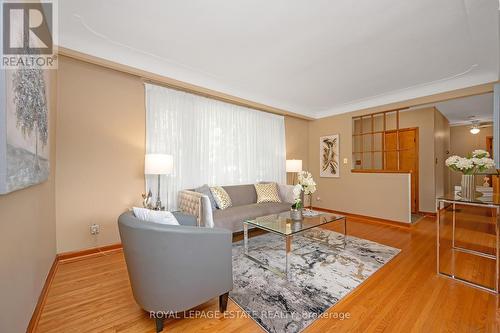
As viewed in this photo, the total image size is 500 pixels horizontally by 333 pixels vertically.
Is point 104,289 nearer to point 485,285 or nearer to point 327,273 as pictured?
point 327,273

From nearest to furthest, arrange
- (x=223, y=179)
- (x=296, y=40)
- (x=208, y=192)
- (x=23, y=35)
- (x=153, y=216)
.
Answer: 1. (x=23, y=35)
2. (x=153, y=216)
3. (x=296, y=40)
4. (x=208, y=192)
5. (x=223, y=179)

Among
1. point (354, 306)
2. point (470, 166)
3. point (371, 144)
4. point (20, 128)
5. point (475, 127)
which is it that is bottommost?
point (354, 306)

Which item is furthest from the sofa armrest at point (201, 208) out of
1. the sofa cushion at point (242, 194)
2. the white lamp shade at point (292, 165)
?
the white lamp shade at point (292, 165)

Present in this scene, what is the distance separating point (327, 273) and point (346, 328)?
775 mm

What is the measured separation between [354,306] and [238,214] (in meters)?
1.80

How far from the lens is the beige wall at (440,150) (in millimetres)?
4953

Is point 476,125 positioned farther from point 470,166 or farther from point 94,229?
point 94,229

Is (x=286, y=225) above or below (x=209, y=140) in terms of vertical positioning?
below

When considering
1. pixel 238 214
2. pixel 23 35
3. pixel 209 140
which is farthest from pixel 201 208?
pixel 23 35

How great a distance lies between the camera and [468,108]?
4844 millimetres

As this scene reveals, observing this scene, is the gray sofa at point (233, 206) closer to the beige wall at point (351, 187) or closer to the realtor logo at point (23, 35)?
the beige wall at point (351, 187)

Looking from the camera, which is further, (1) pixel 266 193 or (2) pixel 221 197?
Answer: (1) pixel 266 193

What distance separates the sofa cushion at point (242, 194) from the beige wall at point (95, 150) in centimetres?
145

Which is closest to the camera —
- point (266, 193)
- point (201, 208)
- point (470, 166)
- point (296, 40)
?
point (470, 166)
